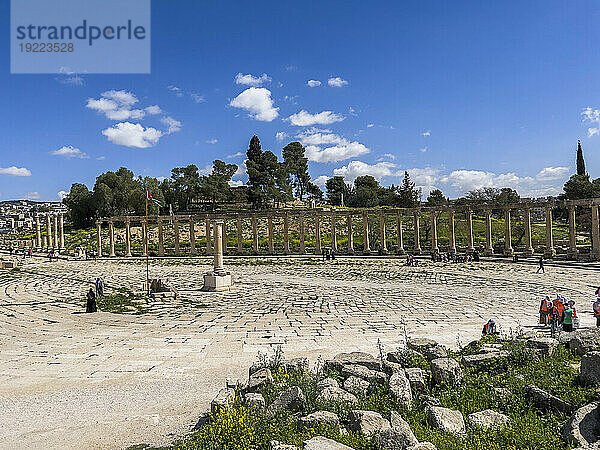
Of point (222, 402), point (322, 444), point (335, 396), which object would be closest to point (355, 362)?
point (335, 396)

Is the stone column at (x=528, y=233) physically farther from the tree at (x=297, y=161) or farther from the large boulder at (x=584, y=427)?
the tree at (x=297, y=161)

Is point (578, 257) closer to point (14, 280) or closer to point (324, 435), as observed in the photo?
point (324, 435)

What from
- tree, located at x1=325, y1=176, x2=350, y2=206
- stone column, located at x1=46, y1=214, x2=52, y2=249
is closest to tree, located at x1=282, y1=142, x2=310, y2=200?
tree, located at x1=325, y1=176, x2=350, y2=206

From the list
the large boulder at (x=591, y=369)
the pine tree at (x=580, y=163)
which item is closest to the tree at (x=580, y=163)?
the pine tree at (x=580, y=163)

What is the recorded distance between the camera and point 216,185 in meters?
85.6

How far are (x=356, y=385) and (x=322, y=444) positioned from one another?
2265 mm

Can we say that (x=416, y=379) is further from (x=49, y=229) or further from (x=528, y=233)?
(x=49, y=229)

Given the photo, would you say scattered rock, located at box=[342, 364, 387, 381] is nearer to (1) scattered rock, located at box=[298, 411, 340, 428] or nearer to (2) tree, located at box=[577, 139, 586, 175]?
(1) scattered rock, located at box=[298, 411, 340, 428]

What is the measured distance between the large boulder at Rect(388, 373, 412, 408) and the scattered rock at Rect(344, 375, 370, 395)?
46 centimetres

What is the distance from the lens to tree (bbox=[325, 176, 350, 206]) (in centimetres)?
11181

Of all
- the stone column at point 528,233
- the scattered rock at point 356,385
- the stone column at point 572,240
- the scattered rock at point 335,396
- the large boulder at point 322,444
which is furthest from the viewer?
the stone column at point 528,233

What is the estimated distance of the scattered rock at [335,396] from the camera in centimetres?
696

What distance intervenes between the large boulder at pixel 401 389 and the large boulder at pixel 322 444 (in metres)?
1.77

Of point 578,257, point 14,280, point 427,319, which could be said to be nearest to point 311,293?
point 427,319
